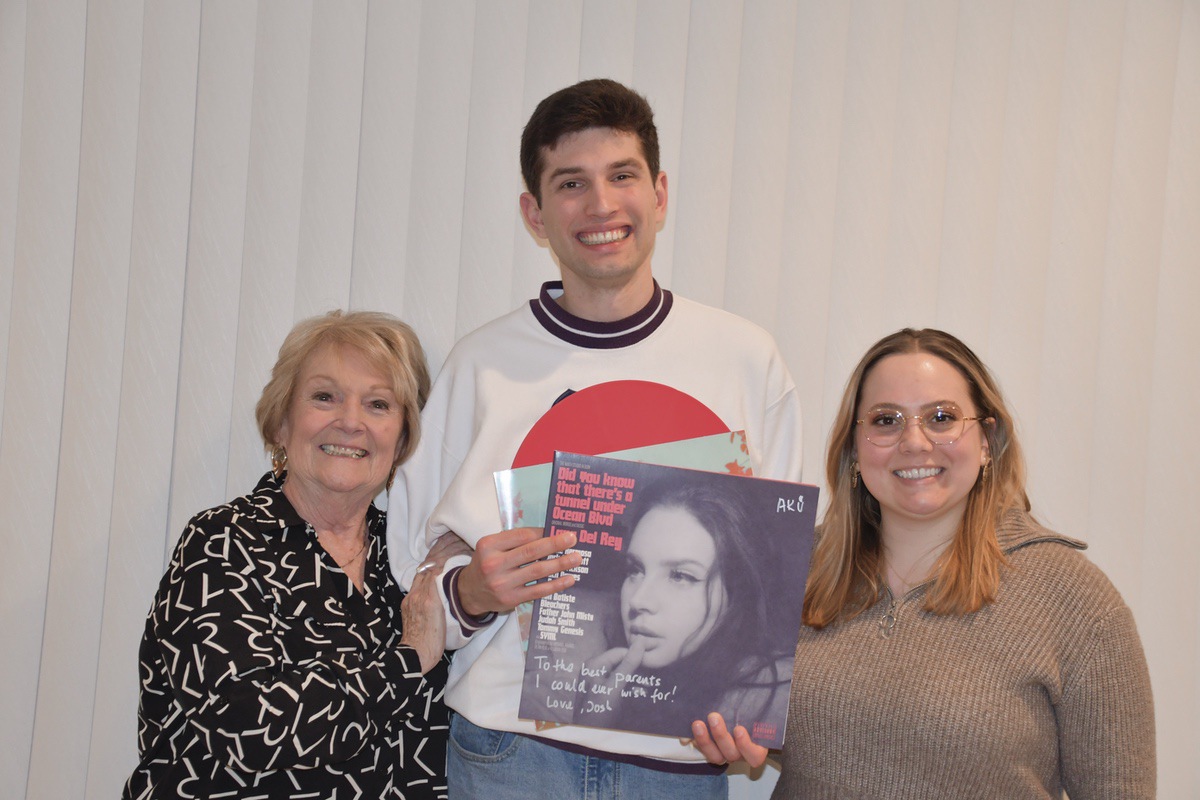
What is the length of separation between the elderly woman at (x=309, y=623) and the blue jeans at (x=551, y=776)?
15cm

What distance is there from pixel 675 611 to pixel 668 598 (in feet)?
0.08

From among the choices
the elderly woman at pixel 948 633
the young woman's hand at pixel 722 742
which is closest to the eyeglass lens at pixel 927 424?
the elderly woman at pixel 948 633

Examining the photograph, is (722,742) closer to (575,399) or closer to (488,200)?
(575,399)

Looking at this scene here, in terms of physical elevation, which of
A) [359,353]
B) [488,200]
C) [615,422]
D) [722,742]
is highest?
[488,200]

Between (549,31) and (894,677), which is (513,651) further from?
(549,31)

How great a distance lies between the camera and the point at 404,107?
224cm

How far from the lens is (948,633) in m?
1.65

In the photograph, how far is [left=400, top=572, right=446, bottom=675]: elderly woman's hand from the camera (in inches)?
68.2

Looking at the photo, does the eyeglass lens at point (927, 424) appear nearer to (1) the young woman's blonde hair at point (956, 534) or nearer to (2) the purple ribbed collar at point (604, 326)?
(1) the young woman's blonde hair at point (956, 534)

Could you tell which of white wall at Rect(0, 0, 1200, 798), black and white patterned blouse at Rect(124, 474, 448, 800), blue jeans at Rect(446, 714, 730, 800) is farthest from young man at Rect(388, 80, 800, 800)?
white wall at Rect(0, 0, 1200, 798)

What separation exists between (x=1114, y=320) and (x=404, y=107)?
1.77 metres

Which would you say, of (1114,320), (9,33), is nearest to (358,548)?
(9,33)

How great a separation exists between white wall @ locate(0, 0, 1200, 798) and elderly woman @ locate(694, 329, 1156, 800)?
20.1 inches

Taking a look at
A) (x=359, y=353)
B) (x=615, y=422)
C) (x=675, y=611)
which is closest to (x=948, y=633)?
(x=675, y=611)
